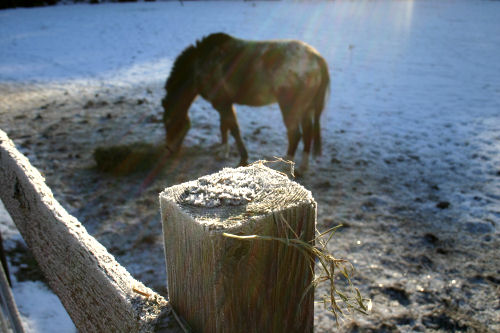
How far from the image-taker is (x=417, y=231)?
3.63 metres

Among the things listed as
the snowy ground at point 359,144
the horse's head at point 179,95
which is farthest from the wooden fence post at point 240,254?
the horse's head at point 179,95

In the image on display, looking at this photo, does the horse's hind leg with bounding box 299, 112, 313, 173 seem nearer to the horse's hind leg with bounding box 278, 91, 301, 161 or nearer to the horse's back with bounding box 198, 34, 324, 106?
the horse's hind leg with bounding box 278, 91, 301, 161

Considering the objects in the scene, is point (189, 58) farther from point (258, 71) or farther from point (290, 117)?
point (290, 117)

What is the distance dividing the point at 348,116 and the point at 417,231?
3442 mm

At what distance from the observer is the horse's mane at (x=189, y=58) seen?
4949mm

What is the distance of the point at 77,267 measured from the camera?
1.08 meters

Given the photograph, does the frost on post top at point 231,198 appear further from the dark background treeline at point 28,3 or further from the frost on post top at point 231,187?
the dark background treeline at point 28,3

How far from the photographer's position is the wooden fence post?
0.68 metres

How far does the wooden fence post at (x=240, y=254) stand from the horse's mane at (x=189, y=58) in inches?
176

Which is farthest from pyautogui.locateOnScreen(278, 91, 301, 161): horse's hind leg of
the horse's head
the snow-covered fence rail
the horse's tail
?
the snow-covered fence rail

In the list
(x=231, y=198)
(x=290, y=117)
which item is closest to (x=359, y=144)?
(x=290, y=117)

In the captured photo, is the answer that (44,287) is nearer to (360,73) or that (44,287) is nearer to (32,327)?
(32,327)

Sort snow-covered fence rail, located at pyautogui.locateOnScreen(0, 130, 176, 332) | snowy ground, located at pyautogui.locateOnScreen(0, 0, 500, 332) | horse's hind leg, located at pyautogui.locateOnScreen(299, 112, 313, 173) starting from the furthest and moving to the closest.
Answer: horse's hind leg, located at pyautogui.locateOnScreen(299, 112, 313, 173) → snowy ground, located at pyautogui.locateOnScreen(0, 0, 500, 332) → snow-covered fence rail, located at pyautogui.locateOnScreen(0, 130, 176, 332)

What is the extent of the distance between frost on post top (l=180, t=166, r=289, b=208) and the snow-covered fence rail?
30 centimetres
